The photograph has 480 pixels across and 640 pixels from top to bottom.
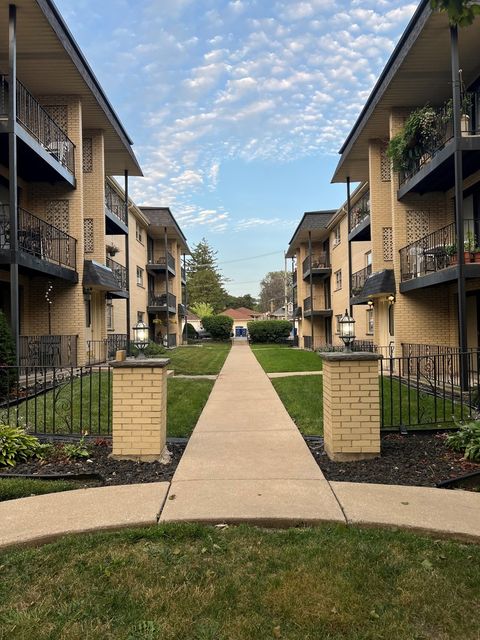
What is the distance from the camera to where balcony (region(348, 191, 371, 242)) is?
17.8 m

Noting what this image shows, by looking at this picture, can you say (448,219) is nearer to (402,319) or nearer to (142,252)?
(402,319)

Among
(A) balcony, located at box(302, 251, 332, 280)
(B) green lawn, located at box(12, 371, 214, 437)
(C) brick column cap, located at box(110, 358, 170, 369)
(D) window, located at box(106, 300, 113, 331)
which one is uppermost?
(A) balcony, located at box(302, 251, 332, 280)

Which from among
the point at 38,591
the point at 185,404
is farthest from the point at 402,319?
the point at 38,591

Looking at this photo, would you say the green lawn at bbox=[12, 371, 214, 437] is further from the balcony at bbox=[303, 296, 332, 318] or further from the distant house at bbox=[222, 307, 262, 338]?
the distant house at bbox=[222, 307, 262, 338]

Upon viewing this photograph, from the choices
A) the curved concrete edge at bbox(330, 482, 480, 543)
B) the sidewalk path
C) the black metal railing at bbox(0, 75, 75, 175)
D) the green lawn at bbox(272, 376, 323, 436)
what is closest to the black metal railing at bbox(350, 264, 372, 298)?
the green lawn at bbox(272, 376, 323, 436)

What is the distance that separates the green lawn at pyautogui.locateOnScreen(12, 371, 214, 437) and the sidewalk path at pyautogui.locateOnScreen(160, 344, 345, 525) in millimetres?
432

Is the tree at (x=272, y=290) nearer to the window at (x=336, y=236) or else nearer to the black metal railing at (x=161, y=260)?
the black metal railing at (x=161, y=260)

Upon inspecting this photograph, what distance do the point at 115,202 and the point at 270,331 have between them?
23.2m

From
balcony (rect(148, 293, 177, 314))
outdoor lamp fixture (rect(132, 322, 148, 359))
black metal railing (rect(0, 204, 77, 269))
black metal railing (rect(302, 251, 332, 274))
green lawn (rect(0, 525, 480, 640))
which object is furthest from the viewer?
balcony (rect(148, 293, 177, 314))

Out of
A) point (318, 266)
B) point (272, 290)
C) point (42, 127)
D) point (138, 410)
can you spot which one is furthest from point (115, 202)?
point (272, 290)

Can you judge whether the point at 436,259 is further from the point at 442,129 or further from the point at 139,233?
the point at 139,233

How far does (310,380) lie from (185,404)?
454 centimetres

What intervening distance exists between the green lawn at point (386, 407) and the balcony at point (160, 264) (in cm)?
1870

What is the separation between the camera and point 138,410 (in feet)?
17.2
